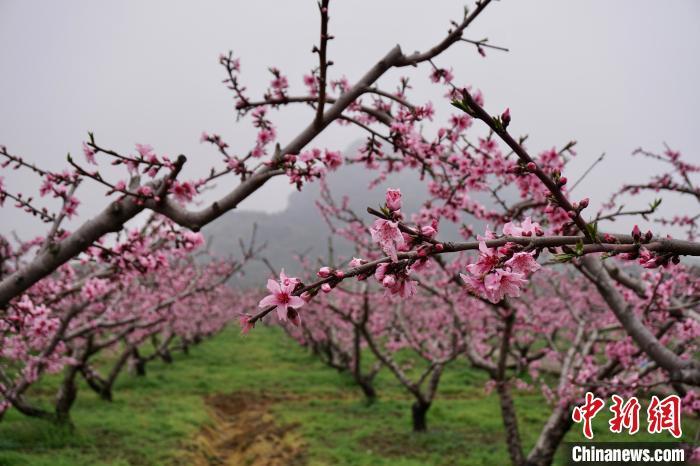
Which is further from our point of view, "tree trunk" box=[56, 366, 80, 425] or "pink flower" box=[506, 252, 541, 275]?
"tree trunk" box=[56, 366, 80, 425]

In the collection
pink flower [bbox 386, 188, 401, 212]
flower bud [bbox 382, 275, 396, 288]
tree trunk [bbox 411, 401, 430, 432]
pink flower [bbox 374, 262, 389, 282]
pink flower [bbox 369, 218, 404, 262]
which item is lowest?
tree trunk [bbox 411, 401, 430, 432]

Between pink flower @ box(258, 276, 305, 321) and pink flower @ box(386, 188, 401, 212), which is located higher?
pink flower @ box(386, 188, 401, 212)

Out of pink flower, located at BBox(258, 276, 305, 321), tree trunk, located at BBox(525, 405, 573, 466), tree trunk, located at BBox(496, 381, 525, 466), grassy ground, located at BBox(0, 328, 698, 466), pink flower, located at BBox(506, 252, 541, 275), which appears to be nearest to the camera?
pink flower, located at BBox(506, 252, 541, 275)

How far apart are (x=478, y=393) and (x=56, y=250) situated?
15600mm

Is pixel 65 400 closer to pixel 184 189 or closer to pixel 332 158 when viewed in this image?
pixel 184 189

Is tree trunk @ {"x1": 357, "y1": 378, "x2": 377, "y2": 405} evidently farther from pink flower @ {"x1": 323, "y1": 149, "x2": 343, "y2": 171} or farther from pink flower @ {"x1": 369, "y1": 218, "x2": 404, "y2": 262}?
pink flower @ {"x1": 369, "y1": 218, "x2": 404, "y2": 262}

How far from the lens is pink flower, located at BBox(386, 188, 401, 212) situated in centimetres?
165

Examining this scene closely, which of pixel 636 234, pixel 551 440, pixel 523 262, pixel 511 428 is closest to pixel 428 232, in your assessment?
pixel 523 262

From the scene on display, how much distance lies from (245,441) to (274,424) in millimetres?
1209

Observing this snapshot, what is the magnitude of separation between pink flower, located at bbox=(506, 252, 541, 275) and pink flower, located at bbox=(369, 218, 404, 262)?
402 millimetres

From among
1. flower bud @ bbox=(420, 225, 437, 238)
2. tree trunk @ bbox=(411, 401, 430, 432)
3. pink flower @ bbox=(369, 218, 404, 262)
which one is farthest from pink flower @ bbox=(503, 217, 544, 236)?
tree trunk @ bbox=(411, 401, 430, 432)

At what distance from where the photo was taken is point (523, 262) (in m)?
1.66

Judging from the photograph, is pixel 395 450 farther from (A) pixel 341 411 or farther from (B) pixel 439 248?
(B) pixel 439 248

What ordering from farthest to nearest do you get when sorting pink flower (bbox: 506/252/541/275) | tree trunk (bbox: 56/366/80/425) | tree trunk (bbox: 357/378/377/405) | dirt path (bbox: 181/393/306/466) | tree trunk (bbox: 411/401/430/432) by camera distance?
tree trunk (bbox: 357/378/377/405) < tree trunk (bbox: 411/401/430/432) < tree trunk (bbox: 56/366/80/425) < dirt path (bbox: 181/393/306/466) < pink flower (bbox: 506/252/541/275)
